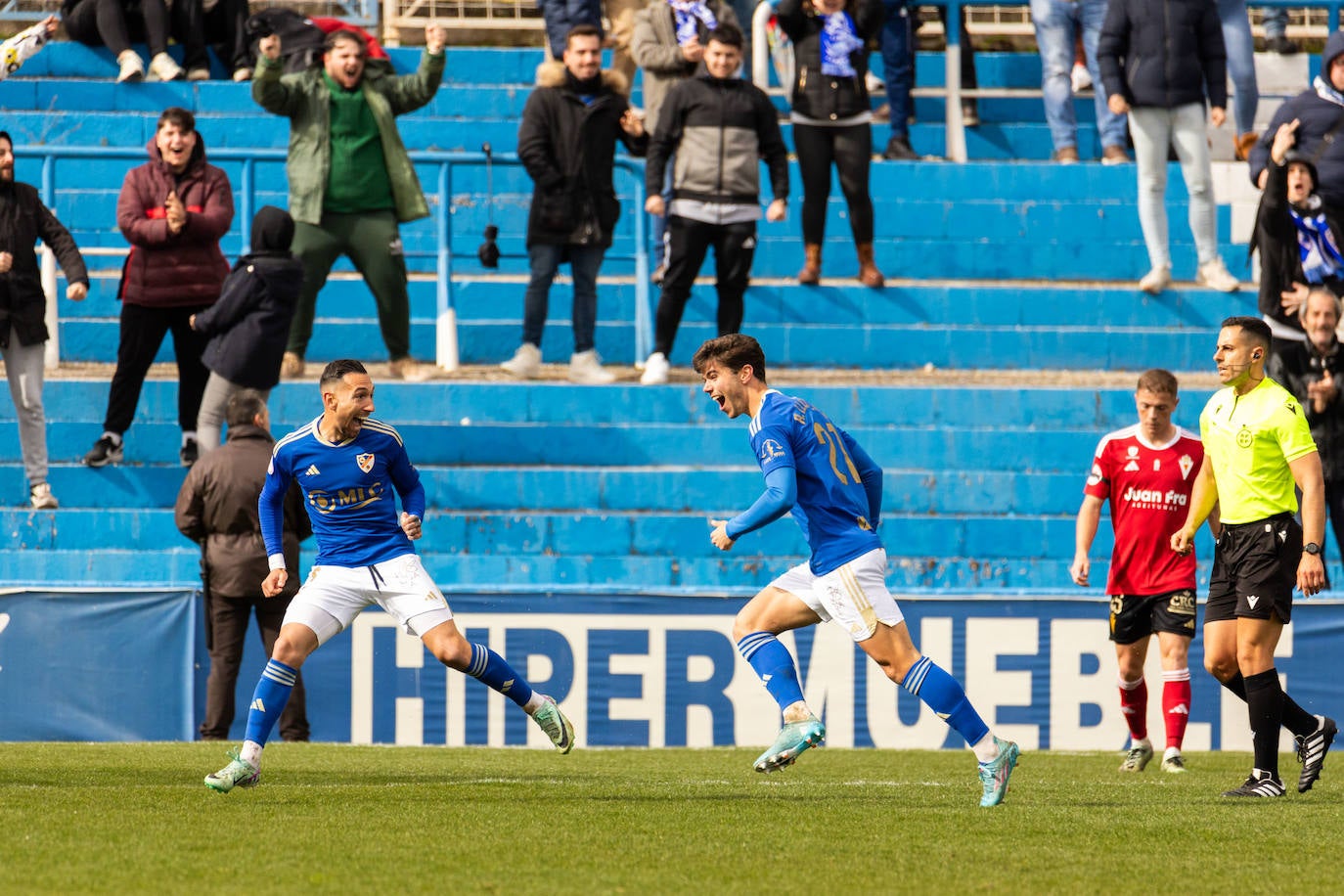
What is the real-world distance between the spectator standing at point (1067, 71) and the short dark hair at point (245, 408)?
28.1ft

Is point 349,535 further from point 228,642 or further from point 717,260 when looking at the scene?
point 717,260

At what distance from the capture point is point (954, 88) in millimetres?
17719

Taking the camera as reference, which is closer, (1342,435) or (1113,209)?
(1342,435)

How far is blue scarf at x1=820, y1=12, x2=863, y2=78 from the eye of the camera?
1474 centimetres

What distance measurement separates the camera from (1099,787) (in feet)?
28.0

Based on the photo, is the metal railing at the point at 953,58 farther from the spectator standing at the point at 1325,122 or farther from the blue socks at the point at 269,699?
the blue socks at the point at 269,699

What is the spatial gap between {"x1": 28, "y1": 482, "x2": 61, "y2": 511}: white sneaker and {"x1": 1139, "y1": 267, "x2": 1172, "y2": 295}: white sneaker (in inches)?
344

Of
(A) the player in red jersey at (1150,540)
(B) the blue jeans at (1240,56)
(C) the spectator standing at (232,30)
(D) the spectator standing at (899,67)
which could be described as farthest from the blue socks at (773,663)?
(C) the spectator standing at (232,30)

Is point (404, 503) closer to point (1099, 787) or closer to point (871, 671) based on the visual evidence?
point (1099, 787)

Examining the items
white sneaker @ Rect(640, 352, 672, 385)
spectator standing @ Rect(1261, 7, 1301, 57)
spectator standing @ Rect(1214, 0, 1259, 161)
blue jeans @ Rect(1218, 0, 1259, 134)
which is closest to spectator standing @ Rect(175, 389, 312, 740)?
white sneaker @ Rect(640, 352, 672, 385)

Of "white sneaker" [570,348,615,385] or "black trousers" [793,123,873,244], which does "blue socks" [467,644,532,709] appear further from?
"black trousers" [793,123,873,244]

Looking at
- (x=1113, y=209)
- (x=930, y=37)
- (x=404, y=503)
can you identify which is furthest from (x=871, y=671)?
(x=930, y=37)

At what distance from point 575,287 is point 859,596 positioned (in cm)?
726

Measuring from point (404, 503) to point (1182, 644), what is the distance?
4268 millimetres
